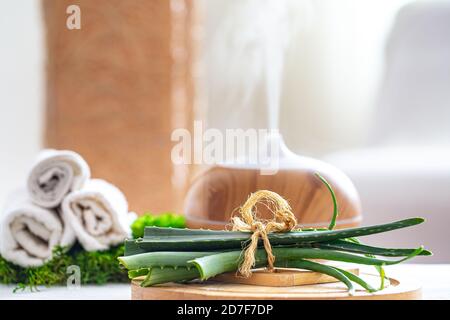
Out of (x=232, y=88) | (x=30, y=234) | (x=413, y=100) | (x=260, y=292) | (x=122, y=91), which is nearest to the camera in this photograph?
(x=260, y=292)

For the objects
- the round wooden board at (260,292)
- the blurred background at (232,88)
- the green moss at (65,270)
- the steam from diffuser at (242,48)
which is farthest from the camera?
the steam from diffuser at (242,48)

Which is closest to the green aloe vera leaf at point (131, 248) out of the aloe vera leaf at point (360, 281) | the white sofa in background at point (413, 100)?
the aloe vera leaf at point (360, 281)

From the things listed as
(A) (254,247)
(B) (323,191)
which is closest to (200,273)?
(A) (254,247)

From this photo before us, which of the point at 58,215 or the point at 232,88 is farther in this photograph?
the point at 232,88

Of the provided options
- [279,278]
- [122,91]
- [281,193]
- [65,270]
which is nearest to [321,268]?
[279,278]

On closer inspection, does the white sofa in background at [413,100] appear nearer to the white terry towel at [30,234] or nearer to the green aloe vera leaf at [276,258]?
the white terry towel at [30,234]

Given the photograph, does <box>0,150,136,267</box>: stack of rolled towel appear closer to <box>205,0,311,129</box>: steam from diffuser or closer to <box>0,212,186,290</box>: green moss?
<box>0,212,186,290</box>: green moss

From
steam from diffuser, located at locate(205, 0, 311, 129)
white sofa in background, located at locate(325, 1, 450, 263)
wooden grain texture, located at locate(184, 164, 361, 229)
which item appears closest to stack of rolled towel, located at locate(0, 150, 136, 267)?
wooden grain texture, located at locate(184, 164, 361, 229)

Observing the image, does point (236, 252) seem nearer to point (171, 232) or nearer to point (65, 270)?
point (171, 232)
